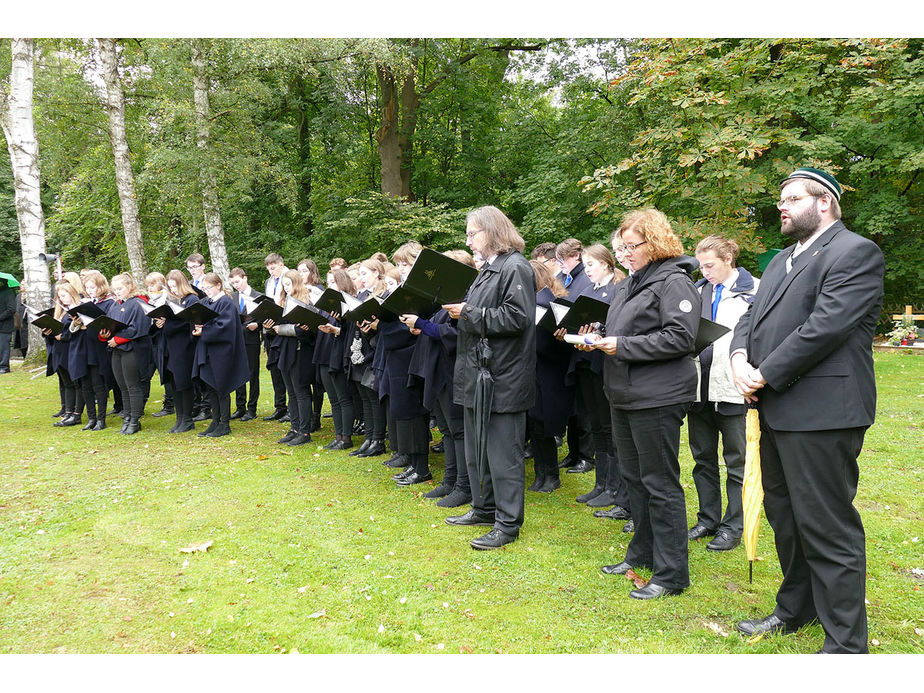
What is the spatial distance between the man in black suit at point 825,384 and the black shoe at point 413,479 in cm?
381

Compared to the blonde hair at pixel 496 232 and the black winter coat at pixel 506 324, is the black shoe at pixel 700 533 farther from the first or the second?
the blonde hair at pixel 496 232

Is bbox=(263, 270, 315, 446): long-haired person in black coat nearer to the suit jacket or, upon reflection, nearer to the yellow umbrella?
the yellow umbrella

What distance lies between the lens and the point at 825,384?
9.59 feet

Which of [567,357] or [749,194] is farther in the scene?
[749,194]

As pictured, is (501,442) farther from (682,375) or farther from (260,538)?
(260,538)

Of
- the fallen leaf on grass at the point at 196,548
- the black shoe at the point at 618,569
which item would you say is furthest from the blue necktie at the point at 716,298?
the fallen leaf on grass at the point at 196,548

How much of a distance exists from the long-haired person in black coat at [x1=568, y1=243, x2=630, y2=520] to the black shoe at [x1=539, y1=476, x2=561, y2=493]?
1.01 ft

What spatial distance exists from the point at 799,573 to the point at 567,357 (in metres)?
2.96

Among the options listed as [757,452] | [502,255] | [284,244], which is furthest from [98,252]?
[757,452]

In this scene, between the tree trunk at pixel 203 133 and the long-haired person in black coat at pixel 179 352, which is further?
the tree trunk at pixel 203 133

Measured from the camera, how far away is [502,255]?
4609mm

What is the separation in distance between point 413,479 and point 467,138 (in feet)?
59.0

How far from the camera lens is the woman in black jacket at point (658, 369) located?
3.69 meters

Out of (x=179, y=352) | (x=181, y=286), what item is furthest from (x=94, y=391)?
(x=181, y=286)
